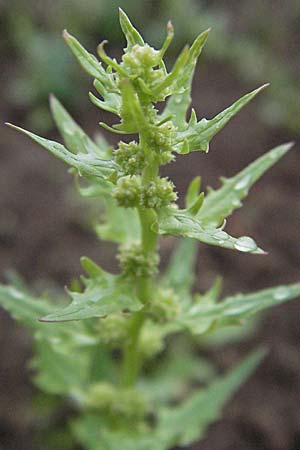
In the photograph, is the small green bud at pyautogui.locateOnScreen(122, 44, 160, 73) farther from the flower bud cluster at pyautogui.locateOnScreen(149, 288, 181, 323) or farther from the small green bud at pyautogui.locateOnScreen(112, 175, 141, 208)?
the flower bud cluster at pyautogui.locateOnScreen(149, 288, 181, 323)

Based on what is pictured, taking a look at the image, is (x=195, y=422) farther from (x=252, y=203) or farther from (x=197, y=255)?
(x=252, y=203)

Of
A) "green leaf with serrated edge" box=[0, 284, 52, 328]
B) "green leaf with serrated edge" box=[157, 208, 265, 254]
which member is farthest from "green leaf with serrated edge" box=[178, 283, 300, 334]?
"green leaf with serrated edge" box=[0, 284, 52, 328]

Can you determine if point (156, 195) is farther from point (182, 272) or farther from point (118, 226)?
point (182, 272)

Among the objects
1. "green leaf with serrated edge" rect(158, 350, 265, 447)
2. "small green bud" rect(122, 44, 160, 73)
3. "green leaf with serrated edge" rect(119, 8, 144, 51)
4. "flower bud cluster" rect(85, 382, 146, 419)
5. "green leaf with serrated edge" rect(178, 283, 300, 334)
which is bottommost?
"green leaf with serrated edge" rect(158, 350, 265, 447)

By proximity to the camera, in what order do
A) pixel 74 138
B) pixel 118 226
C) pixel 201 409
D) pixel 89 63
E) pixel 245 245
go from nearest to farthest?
pixel 245 245
pixel 89 63
pixel 74 138
pixel 118 226
pixel 201 409

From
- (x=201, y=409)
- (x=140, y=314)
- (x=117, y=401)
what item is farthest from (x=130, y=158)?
(x=201, y=409)

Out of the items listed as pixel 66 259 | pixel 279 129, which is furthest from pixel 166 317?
pixel 279 129

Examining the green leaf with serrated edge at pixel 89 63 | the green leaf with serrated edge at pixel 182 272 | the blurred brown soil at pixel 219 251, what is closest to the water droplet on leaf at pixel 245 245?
the green leaf with serrated edge at pixel 89 63

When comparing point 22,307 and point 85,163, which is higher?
point 85,163
